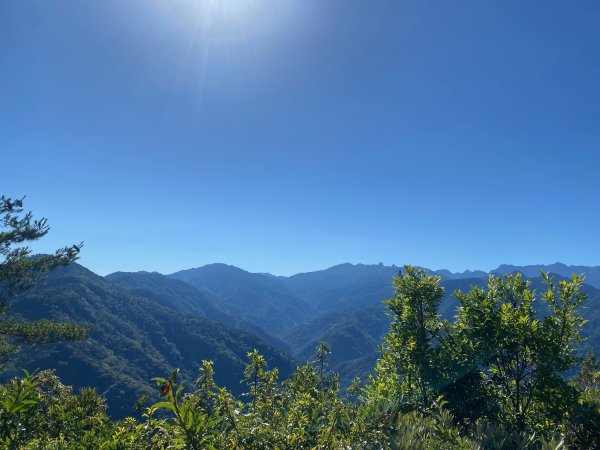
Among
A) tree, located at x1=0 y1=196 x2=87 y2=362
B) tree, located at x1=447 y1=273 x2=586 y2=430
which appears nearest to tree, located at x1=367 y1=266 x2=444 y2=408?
tree, located at x1=447 y1=273 x2=586 y2=430

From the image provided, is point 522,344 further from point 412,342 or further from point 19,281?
point 19,281

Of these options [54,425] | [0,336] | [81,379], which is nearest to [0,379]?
[81,379]

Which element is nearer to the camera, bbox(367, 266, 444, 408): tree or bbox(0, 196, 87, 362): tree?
bbox(367, 266, 444, 408): tree

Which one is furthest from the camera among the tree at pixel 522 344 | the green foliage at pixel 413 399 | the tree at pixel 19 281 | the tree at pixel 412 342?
the tree at pixel 19 281

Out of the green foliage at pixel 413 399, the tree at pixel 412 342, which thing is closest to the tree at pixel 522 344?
the green foliage at pixel 413 399

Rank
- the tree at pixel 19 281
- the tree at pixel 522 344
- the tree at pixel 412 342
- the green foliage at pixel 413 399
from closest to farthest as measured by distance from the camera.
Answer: the green foliage at pixel 413 399 < the tree at pixel 522 344 < the tree at pixel 412 342 < the tree at pixel 19 281

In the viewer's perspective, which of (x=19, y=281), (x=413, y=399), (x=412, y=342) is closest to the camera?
(x=413, y=399)

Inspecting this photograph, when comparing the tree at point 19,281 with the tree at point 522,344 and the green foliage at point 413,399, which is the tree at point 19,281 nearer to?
the green foliage at point 413,399

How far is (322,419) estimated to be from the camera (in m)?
6.44

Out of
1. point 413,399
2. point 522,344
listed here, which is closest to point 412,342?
point 413,399

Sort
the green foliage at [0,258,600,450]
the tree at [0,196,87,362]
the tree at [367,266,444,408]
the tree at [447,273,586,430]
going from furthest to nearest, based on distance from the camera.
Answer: the tree at [0,196,87,362] < the tree at [367,266,444,408] < the tree at [447,273,586,430] < the green foliage at [0,258,600,450]

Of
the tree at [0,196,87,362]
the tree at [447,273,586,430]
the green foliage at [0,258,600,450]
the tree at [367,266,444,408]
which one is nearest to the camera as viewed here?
the green foliage at [0,258,600,450]

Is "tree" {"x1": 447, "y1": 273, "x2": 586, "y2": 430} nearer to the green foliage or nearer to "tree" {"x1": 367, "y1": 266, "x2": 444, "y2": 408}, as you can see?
the green foliage

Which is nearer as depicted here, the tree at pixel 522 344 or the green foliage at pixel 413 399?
the green foliage at pixel 413 399
